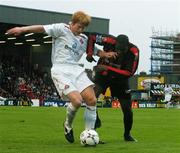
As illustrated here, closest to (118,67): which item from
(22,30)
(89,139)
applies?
(89,139)

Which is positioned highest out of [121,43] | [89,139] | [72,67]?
[121,43]

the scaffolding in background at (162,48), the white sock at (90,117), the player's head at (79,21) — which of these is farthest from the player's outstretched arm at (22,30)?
the scaffolding in background at (162,48)

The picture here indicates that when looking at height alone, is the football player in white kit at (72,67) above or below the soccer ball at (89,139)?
above

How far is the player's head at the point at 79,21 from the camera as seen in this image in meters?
9.90

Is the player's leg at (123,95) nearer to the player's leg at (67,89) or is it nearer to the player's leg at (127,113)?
the player's leg at (127,113)

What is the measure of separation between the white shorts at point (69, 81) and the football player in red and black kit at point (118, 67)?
627 mm

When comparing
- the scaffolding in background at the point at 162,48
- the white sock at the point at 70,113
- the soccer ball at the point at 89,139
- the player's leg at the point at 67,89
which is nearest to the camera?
the soccer ball at the point at 89,139

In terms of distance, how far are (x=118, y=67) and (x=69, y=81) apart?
1.40 metres

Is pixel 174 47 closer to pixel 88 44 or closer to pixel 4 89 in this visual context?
pixel 4 89

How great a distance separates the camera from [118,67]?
1113 centimetres

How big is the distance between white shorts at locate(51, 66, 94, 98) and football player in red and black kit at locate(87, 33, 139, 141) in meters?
0.63

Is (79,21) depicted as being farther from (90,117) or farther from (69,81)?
(90,117)

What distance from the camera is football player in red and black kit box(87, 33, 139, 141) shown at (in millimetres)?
10922

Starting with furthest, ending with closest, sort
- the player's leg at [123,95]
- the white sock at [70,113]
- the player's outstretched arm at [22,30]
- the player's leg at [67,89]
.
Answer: the player's leg at [123,95], the white sock at [70,113], the player's leg at [67,89], the player's outstretched arm at [22,30]
